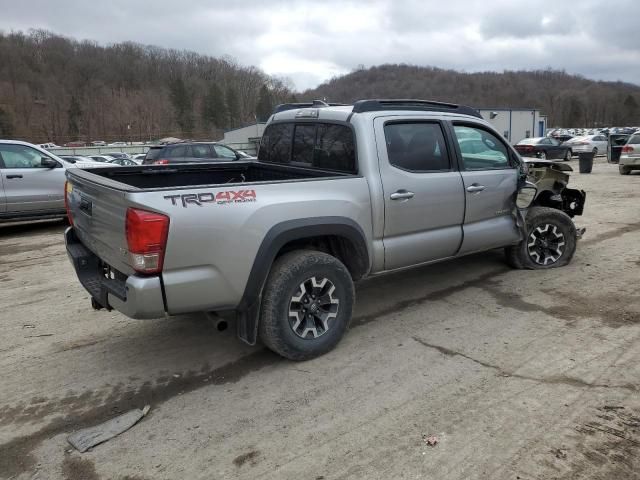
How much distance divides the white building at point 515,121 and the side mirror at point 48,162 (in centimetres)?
5060

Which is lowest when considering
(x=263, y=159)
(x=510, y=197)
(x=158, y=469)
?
(x=158, y=469)

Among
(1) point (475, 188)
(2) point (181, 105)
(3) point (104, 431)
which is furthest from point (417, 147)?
(2) point (181, 105)

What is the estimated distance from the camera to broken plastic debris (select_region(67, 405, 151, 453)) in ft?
9.72

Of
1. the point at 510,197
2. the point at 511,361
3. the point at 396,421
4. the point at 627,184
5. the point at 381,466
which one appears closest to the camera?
the point at 381,466

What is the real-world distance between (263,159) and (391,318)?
220 centimetres

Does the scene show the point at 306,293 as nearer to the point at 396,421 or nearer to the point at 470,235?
the point at 396,421

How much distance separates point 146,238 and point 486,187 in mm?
3378

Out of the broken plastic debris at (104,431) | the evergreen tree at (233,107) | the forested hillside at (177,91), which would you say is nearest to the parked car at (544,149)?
the broken plastic debris at (104,431)

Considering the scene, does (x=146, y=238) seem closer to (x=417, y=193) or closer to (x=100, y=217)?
(x=100, y=217)

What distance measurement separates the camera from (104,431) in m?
3.08

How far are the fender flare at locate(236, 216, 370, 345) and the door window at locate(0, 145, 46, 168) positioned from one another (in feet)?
25.1

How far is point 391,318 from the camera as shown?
4.70m

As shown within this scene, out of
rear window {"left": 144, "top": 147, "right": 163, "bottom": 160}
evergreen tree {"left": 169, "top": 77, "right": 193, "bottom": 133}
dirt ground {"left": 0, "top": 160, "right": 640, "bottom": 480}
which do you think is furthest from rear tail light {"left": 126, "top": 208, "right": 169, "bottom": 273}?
evergreen tree {"left": 169, "top": 77, "right": 193, "bottom": 133}

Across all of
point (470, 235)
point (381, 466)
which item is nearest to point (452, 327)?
point (470, 235)
